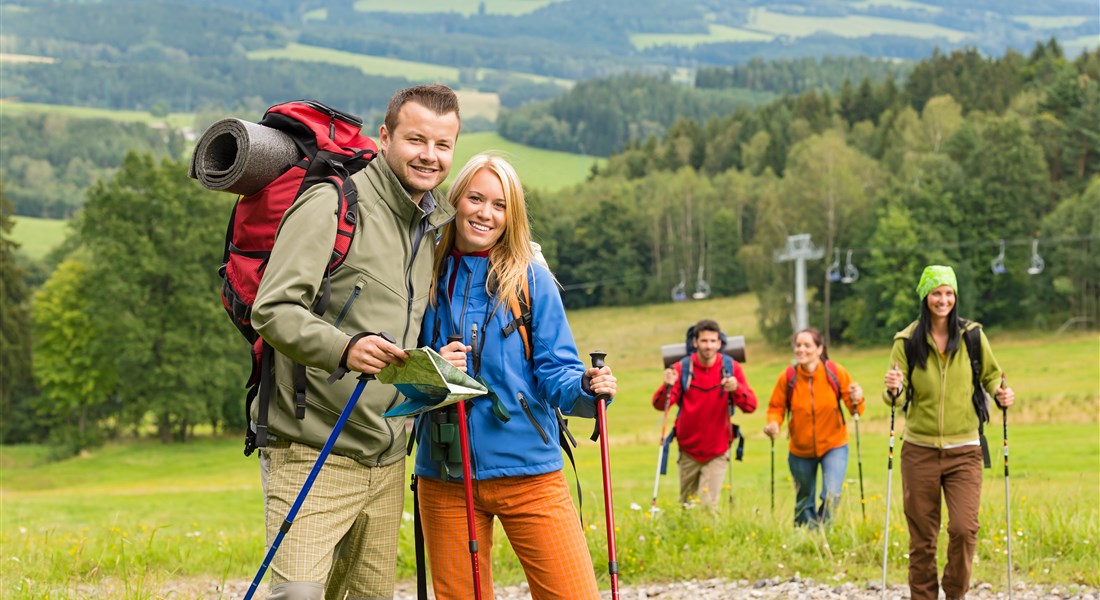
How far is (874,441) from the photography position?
116 feet

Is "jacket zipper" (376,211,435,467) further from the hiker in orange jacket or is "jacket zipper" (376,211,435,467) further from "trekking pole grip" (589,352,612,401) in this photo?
the hiker in orange jacket

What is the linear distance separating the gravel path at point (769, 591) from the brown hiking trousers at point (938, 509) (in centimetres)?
36

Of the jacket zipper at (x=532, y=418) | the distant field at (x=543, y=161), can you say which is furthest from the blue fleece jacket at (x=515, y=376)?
the distant field at (x=543, y=161)

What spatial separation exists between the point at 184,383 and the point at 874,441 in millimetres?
28844

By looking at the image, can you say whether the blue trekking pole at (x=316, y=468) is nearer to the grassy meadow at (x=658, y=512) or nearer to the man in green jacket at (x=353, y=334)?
the man in green jacket at (x=353, y=334)

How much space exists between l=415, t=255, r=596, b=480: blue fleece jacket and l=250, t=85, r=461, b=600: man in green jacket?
0.59 feet

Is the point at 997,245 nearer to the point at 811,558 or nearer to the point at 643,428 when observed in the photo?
the point at 643,428

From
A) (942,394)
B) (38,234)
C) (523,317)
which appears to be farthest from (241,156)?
(38,234)

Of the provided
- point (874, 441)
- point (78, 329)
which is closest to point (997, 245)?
point (874, 441)

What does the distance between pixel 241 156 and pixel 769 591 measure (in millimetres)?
4920

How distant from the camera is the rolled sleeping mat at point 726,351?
11.7 metres

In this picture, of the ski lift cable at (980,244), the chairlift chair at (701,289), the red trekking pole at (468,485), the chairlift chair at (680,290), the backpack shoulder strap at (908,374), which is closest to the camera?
the red trekking pole at (468,485)

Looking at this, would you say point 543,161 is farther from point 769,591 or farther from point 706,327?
point 769,591

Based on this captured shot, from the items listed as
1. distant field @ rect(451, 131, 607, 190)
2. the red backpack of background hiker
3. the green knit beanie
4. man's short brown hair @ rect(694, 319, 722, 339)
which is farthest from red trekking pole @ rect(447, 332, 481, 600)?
distant field @ rect(451, 131, 607, 190)
